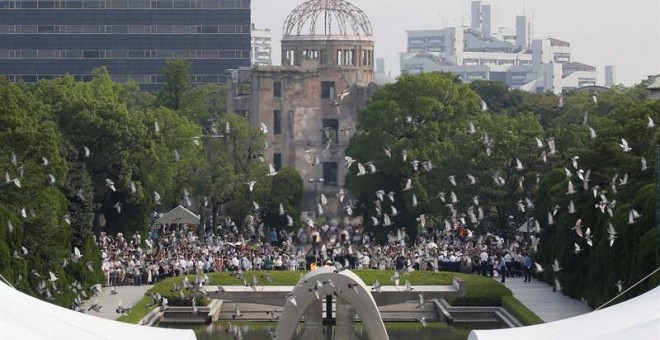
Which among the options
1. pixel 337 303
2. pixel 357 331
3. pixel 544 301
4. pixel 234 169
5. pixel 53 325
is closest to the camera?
pixel 53 325

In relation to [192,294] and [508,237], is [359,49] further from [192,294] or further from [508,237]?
[192,294]

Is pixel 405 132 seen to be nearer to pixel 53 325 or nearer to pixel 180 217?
pixel 180 217

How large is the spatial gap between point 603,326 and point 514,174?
4670 cm

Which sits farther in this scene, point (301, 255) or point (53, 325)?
point (301, 255)

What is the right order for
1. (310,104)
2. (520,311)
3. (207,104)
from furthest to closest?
(207,104), (310,104), (520,311)

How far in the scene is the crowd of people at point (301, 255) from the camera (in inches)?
2709

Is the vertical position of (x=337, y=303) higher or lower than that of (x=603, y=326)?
lower

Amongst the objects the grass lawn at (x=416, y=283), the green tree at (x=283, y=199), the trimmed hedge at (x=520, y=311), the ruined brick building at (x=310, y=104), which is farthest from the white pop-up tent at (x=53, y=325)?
the ruined brick building at (x=310, y=104)

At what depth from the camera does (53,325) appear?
112ft

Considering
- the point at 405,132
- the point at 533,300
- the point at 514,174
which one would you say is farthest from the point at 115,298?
the point at 405,132

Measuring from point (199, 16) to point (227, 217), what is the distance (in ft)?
239

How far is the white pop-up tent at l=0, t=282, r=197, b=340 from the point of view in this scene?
107ft

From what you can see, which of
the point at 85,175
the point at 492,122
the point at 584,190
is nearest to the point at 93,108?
the point at 85,175

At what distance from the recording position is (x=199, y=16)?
162m
